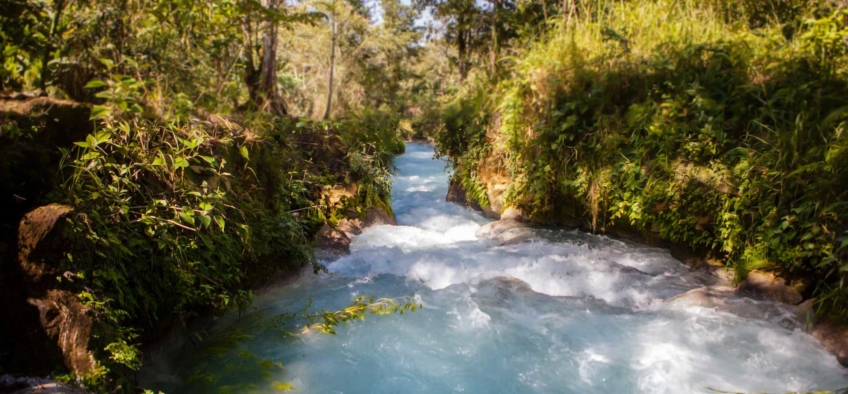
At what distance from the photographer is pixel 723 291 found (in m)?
4.38

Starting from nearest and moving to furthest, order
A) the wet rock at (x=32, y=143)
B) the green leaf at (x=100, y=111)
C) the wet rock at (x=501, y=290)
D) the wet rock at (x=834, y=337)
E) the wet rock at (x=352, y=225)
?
the wet rock at (x=32, y=143), the green leaf at (x=100, y=111), the wet rock at (x=834, y=337), the wet rock at (x=501, y=290), the wet rock at (x=352, y=225)

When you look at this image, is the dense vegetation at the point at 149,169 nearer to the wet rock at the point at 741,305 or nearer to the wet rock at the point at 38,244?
the wet rock at the point at 38,244

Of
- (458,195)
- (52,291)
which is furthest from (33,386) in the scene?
(458,195)

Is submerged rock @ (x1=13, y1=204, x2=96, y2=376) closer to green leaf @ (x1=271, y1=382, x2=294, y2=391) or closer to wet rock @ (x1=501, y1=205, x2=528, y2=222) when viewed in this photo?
green leaf @ (x1=271, y1=382, x2=294, y2=391)

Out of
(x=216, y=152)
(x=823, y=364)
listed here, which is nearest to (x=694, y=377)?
(x=823, y=364)

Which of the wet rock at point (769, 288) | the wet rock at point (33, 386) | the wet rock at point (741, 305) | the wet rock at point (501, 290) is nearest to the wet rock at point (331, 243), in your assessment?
the wet rock at point (501, 290)

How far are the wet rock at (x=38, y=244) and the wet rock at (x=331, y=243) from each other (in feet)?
9.33

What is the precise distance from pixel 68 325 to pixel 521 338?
9.28 feet

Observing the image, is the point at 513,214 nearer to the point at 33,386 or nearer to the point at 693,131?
the point at 693,131

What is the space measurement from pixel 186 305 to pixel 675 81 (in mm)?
5362

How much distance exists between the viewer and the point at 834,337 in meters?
3.46

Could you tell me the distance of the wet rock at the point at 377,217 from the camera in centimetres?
652

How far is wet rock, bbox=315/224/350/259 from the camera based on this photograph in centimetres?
534

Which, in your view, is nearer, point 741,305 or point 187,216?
point 187,216
